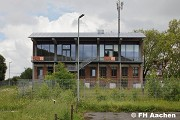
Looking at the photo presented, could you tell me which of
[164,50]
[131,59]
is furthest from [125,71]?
[164,50]

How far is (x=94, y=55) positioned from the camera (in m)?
63.5

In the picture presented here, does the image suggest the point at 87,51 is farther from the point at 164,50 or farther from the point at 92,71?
the point at 164,50

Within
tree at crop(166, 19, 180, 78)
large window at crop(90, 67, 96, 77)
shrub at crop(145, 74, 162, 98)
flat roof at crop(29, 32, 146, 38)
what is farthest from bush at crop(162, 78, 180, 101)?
tree at crop(166, 19, 180, 78)

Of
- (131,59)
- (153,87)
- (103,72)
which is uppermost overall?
(131,59)

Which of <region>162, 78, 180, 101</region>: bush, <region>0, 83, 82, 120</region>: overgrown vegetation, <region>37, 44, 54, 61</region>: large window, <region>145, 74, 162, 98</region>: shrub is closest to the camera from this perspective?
<region>0, 83, 82, 120</region>: overgrown vegetation

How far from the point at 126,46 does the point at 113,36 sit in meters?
3.24

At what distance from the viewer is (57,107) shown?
807 inches

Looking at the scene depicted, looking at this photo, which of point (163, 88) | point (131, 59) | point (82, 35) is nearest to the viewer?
point (163, 88)

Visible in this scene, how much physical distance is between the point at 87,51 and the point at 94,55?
1398mm

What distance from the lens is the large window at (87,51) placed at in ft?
208

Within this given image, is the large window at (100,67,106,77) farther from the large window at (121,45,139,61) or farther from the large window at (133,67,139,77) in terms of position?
the large window at (133,67,139,77)

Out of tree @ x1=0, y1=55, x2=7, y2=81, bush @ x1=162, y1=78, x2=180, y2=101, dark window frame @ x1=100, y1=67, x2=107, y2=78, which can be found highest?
tree @ x1=0, y1=55, x2=7, y2=81

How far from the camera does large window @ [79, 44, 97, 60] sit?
63.5 metres

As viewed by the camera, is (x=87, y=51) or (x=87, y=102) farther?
(x=87, y=51)
